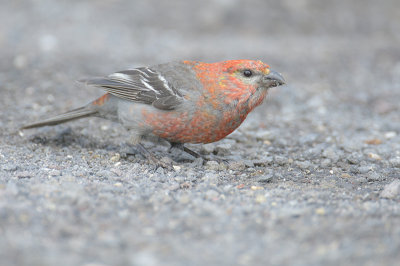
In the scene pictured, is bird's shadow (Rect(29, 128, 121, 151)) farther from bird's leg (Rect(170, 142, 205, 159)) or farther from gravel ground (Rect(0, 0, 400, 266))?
bird's leg (Rect(170, 142, 205, 159))

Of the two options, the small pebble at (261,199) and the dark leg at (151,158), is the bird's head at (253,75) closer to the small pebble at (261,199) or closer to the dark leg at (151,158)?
the dark leg at (151,158)

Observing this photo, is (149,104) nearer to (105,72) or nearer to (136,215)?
(136,215)

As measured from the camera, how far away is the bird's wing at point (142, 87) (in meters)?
5.38

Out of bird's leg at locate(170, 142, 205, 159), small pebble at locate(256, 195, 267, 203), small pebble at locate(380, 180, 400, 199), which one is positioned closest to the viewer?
small pebble at locate(256, 195, 267, 203)

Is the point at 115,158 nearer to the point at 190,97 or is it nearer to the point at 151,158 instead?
the point at 151,158

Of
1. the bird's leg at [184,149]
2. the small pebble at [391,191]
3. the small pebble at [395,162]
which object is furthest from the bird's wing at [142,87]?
the small pebble at [395,162]

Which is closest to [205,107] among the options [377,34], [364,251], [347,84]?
[364,251]

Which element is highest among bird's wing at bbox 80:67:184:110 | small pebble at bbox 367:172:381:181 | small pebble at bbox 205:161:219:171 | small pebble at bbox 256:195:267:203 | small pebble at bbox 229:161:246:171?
bird's wing at bbox 80:67:184:110

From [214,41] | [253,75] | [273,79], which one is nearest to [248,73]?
[253,75]

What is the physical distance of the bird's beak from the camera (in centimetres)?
515

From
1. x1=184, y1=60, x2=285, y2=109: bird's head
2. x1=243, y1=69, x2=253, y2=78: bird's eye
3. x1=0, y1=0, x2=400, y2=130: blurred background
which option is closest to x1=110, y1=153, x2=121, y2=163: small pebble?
x1=184, y1=60, x2=285, y2=109: bird's head

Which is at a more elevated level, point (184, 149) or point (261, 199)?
point (261, 199)

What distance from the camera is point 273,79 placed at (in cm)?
517

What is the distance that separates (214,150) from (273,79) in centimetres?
134
